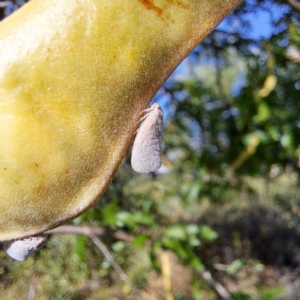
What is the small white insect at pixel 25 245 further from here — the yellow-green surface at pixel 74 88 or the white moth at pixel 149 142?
the white moth at pixel 149 142

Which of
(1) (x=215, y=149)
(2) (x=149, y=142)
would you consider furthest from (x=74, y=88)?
(1) (x=215, y=149)

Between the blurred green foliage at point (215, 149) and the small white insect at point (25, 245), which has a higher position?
the small white insect at point (25, 245)

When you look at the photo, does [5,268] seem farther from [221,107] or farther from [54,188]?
[54,188]

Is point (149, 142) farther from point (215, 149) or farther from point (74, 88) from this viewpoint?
point (215, 149)

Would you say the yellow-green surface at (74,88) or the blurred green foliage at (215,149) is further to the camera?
the blurred green foliage at (215,149)

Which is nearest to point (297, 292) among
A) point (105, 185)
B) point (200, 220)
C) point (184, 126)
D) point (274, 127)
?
point (200, 220)

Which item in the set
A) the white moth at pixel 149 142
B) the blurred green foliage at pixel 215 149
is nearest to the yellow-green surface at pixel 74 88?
the white moth at pixel 149 142

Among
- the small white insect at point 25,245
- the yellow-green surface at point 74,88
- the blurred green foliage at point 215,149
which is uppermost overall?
the yellow-green surface at point 74,88

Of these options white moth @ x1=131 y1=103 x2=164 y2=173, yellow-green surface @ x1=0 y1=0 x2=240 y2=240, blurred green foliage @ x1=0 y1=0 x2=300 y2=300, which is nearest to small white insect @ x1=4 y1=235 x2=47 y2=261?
yellow-green surface @ x1=0 y1=0 x2=240 y2=240
